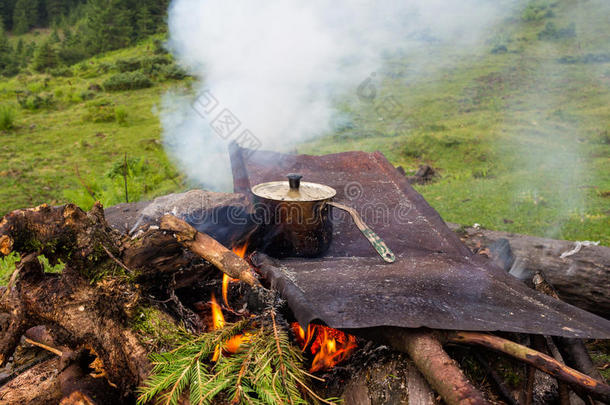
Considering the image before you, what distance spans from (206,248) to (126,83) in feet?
56.5

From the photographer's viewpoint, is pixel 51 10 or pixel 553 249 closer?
pixel 553 249

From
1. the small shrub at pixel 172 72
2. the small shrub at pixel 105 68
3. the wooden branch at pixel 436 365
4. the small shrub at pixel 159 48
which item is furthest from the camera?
the small shrub at pixel 159 48

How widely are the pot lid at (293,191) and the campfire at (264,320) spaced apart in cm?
2

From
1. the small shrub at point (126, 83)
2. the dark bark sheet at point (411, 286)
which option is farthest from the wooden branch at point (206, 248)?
the small shrub at point (126, 83)

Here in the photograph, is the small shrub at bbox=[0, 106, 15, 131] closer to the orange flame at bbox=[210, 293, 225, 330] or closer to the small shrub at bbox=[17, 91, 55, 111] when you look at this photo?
the small shrub at bbox=[17, 91, 55, 111]

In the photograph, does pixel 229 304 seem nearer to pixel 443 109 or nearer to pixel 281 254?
pixel 281 254

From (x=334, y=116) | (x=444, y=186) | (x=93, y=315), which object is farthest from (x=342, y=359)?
(x=334, y=116)

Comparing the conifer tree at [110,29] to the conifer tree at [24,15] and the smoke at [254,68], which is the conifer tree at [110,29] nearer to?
the conifer tree at [24,15]

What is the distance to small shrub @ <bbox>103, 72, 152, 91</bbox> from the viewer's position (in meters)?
16.5

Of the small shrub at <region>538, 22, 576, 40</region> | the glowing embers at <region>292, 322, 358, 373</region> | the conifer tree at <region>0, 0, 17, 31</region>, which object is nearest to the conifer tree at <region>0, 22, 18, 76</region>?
the conifer tree at <region>0, 0, 17, 31</region>

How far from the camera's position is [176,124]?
35.6 feet

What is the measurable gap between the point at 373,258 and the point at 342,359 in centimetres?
72

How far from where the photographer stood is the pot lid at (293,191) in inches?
96.7

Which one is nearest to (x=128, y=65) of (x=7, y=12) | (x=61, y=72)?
(x=61, y=72)
